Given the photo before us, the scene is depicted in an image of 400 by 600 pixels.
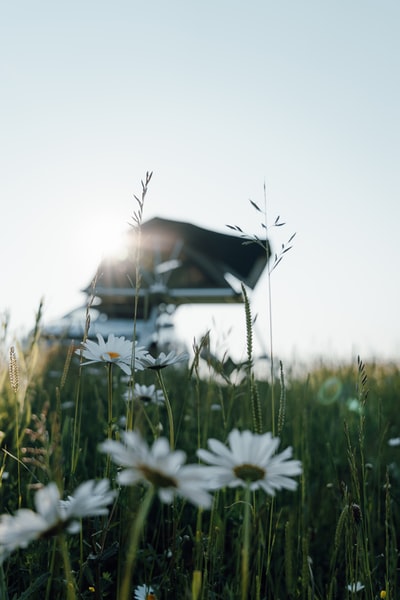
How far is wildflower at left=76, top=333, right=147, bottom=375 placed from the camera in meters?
0.78

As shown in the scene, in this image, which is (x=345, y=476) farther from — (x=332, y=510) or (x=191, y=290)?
(x=191, y=290)

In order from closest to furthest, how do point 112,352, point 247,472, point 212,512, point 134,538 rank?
point 134,538
point 247,472
point 212,512
point 112,352

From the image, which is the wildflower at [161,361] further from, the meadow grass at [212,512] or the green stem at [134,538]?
the green stem at [134,538]

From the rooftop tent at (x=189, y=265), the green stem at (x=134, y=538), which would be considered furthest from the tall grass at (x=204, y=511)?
the rooftop tent at (x=189, y=265)

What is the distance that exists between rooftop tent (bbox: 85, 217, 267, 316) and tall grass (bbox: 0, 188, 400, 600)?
11454mm

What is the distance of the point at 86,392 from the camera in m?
2.97

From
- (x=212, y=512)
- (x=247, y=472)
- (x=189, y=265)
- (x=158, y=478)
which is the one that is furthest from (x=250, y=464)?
(x=189, y=265)

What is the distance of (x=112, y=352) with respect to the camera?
89 centimetres

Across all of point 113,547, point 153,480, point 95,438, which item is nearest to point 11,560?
point 113,547

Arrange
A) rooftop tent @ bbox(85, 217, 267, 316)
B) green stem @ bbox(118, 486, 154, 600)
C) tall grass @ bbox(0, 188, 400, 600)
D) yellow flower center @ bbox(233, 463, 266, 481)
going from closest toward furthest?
1. green stem @ bbox(118, 486, 154, 600)
2. yellow flower center @ bbox(233, 463, 266, 481)
3. tall grass @ bbox(0, 188, 400, 600)
4. rooftop tent @ bbox(85, 217, 267, 316)

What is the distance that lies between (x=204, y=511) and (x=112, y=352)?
2.72 feet

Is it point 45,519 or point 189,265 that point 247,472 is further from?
point 189,265

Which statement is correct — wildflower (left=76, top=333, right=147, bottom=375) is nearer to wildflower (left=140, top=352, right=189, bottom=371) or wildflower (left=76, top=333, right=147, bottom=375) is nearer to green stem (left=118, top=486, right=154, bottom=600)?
wildflower (left=140, top=352, right=189, bottom=371)

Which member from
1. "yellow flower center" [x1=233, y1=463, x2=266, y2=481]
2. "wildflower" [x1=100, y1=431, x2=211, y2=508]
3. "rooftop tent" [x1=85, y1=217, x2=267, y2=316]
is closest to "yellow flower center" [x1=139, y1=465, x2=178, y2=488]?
"wildflower" [x1=100, y1=431, x2=211, y2=508]
